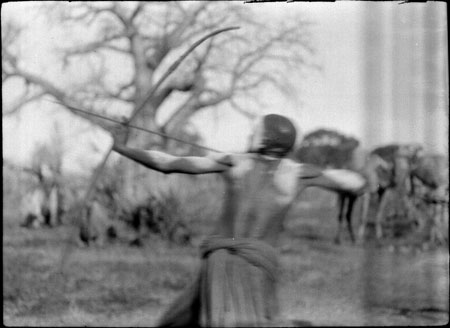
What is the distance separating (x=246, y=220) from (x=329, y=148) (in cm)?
294

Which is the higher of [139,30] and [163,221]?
[139,30]

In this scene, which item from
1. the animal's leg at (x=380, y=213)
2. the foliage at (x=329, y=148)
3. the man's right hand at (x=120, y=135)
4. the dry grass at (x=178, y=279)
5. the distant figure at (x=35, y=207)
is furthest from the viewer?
the animal's leg at (x=380, y=213)

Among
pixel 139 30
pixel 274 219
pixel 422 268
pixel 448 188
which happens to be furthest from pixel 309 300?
pixel 274 219

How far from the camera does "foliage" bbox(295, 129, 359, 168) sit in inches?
192

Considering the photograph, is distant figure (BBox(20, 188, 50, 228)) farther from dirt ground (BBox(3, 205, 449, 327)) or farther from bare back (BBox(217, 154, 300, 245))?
bare back (BBox(217, 154, 300, 245))

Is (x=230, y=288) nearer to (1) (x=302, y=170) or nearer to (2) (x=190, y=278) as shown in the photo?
(1) (x=302, y=170)

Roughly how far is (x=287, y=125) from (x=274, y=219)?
25cm

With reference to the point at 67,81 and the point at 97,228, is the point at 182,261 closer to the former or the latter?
the point at 97,228

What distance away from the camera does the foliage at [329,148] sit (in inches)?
192

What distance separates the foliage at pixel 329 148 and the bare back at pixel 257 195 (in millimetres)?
2739

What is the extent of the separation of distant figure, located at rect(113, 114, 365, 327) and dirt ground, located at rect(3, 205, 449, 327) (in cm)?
295

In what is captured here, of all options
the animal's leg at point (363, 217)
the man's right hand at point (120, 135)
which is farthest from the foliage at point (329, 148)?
the man's right hand at point (120, 135)

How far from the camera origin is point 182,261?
5.22 meters

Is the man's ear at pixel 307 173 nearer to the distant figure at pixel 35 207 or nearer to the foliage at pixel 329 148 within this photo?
the foliage at pixel 329 148
